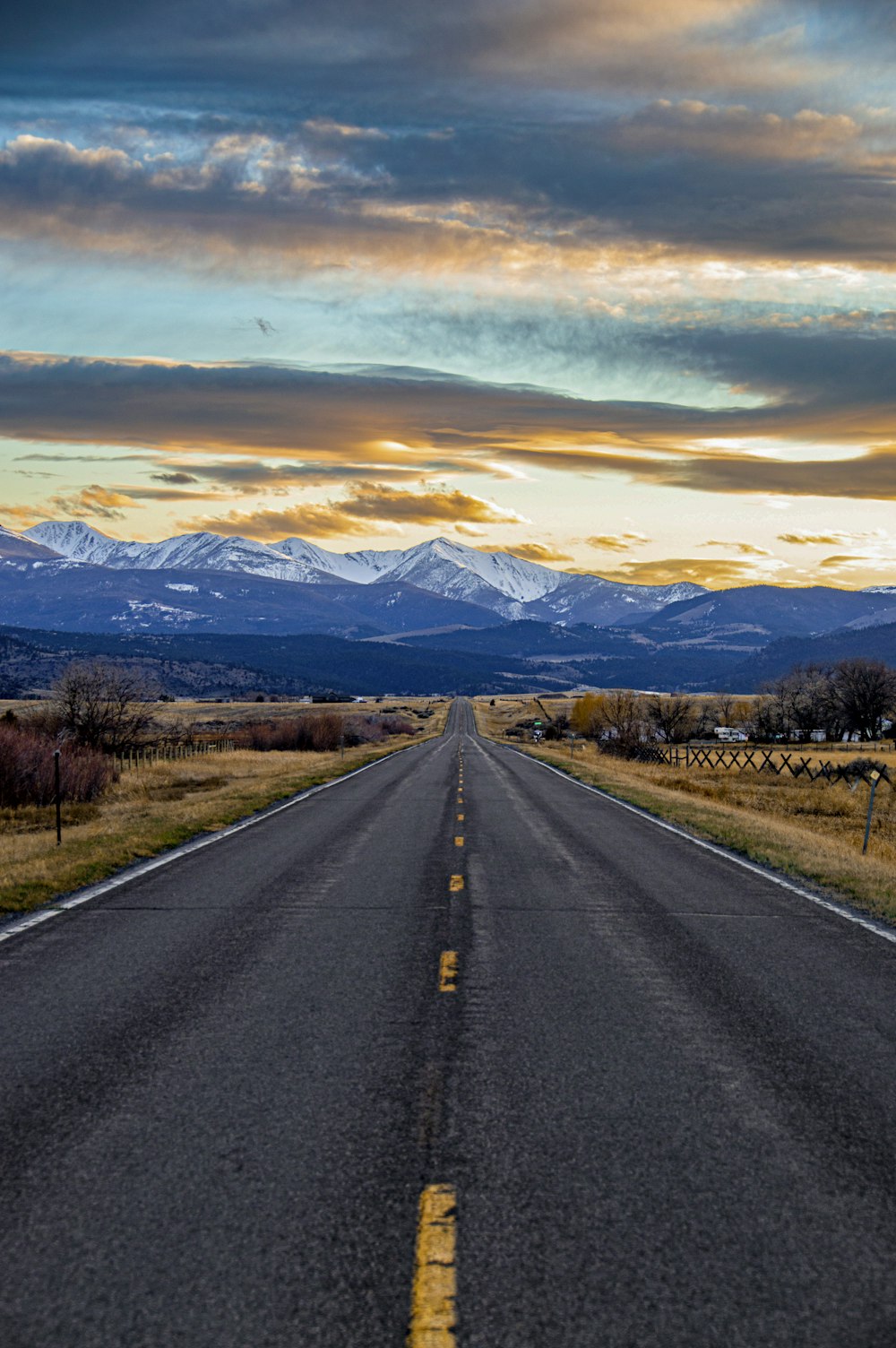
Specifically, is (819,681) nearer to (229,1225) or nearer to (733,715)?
(733,715)

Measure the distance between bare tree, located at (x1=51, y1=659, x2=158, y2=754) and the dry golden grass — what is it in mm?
2720

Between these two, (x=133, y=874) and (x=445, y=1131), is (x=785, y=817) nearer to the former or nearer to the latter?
(x=133, y=874)

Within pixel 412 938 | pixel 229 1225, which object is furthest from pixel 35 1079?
pixel 412 938

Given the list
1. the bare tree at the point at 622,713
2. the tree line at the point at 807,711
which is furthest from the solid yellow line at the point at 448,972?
the tree line at the point at 807,711

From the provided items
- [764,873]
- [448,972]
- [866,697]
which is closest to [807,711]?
[866,697]

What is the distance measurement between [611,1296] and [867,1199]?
5.38 ft

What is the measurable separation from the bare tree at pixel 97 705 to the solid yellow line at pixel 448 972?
36240mm

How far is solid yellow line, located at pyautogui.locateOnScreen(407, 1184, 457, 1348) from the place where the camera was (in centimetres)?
393

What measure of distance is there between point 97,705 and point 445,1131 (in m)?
42.3

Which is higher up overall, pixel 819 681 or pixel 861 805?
pixel 819 681

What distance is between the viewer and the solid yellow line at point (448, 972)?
889cm

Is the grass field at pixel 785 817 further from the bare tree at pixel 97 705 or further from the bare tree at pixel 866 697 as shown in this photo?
the bare tree at pixel 866 697

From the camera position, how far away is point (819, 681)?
9981cm

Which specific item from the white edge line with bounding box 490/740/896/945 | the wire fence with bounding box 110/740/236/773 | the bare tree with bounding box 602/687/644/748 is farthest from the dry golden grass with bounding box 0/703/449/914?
the bare tree with bounding box 602/687/644/748
